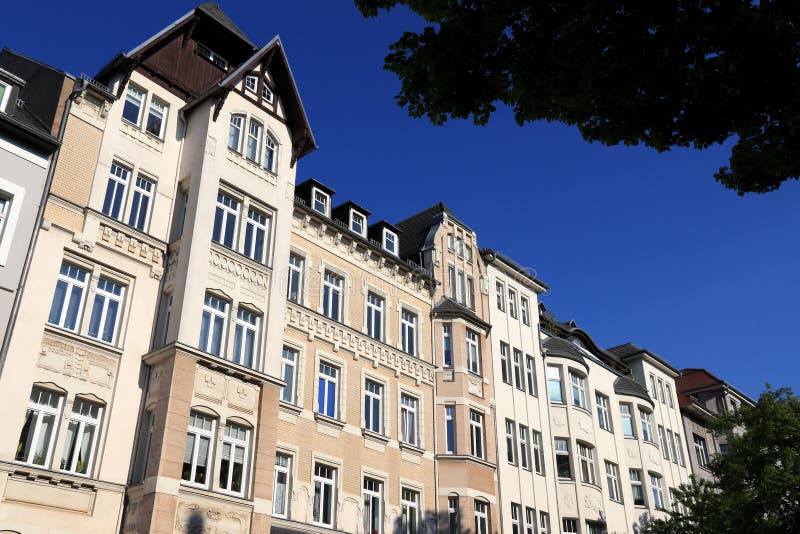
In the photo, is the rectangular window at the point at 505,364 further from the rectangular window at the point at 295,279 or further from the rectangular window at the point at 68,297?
the rectangular window at the point at 68,297

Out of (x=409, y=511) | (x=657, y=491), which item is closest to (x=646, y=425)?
(x=657, y=491)

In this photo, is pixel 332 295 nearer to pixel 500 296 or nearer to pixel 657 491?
pixel 500 296

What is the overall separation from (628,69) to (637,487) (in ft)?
105

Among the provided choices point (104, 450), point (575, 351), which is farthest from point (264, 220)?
point (575, 351)

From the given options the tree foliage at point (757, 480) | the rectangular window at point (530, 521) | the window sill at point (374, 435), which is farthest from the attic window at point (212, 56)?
the tree foliage at point (757, 480)

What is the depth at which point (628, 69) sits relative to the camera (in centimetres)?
989

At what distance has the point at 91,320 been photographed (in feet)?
64.7

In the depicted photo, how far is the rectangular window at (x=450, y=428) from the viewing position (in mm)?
28141

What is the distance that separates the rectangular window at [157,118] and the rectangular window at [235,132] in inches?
79.3

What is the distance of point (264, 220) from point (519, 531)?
15566mm

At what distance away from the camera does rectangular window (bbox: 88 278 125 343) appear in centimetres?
1978

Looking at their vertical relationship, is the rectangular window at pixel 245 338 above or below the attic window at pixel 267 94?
below

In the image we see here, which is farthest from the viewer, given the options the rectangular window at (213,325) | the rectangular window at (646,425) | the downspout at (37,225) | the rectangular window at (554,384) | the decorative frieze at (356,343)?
the rectangular window at (646,425)

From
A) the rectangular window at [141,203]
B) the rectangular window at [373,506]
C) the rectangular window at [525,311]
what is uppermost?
the rectangular window at [525,311]
